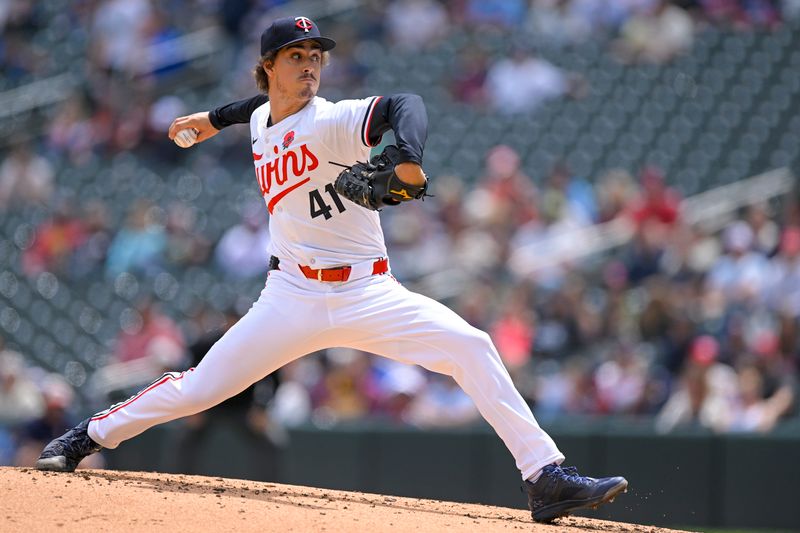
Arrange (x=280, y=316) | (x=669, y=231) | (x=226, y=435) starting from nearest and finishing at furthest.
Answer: (x=280, y=316) → (x=226, y=435) → (x=669, y=231)

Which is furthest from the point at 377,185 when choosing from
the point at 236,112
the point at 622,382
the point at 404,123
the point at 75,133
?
the point at 75,133

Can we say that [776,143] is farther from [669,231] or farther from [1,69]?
[1,69]

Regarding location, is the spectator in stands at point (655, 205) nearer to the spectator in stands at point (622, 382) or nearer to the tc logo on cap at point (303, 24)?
the spectator in stands at point (622, 382)

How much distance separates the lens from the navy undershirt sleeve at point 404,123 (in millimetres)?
4246

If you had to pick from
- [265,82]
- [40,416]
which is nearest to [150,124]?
[40,416]

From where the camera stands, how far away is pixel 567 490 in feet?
15.2

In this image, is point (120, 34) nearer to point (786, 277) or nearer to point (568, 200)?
point (568, 200)

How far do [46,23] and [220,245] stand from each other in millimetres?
5132

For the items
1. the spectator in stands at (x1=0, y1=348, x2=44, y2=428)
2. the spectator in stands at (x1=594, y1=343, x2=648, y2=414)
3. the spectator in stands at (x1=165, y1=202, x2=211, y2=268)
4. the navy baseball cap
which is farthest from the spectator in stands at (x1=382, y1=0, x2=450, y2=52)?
the navy baseball cap

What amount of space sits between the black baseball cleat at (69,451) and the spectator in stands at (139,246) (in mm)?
6367

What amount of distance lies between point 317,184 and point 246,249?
21.6ft

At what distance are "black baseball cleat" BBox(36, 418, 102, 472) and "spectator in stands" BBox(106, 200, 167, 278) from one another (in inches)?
251

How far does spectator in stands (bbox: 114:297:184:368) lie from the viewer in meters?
10.1

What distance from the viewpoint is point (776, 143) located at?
1166 centimetres
